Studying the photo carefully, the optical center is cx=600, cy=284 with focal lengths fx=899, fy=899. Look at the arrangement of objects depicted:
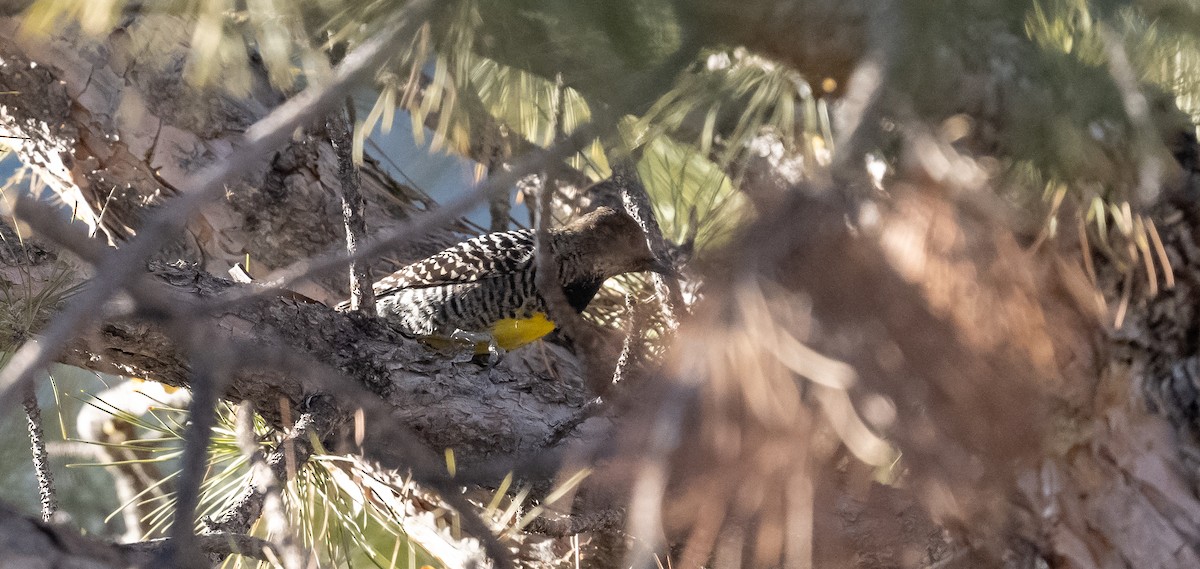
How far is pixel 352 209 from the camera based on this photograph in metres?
2.15

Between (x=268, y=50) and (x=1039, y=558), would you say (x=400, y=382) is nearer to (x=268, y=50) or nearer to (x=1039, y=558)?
(x=268, y=50)

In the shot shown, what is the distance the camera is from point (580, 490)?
5.96 ft

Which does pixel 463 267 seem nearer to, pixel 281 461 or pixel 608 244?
pixel 608 244

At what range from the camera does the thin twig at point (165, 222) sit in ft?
2.32

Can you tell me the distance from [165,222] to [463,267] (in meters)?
2.60

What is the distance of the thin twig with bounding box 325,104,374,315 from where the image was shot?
208cm

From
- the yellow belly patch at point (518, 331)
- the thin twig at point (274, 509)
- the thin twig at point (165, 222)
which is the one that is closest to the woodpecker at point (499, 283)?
the yellow belly patch at point (518, 331)

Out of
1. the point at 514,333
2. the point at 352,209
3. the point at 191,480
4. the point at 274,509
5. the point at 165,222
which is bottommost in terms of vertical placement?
the point at 514,333

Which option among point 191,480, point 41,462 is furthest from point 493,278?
point 191,480

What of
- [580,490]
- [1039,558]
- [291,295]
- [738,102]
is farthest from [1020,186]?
[291,295]

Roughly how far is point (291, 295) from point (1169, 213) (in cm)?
192

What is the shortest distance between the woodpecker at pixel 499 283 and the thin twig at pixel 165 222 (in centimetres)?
225

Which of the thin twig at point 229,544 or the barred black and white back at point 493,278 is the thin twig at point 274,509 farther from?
the barred black and white back at point 493,278

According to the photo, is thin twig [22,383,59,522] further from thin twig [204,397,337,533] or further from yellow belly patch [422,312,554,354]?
yellow belly patch [422,312,554,354]
